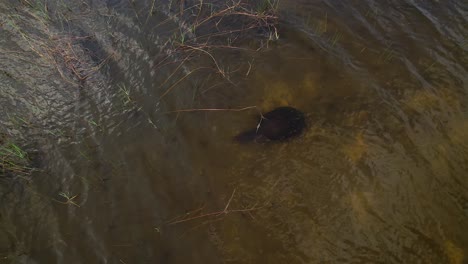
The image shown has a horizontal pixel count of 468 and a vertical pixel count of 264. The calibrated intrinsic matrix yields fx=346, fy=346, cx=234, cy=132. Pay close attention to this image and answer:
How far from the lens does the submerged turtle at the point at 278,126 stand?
3273mm

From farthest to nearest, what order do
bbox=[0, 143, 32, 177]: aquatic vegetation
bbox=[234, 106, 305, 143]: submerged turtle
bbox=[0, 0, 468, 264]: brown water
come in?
bbox=[234, 106, 305, 143]: submerged turtle
bbox=[0, 143, 32, 177]: aquatic vegetation
bbox=[0, 0, 468, 264]: brown water

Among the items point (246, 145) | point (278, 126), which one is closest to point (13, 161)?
point (246, 145)

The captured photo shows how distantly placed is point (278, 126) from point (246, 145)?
39 cm

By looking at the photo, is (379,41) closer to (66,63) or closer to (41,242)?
(66,63)

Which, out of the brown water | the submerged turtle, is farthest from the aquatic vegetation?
the submerged turtle

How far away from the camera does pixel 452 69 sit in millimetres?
3596

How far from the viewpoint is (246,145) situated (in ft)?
10.6

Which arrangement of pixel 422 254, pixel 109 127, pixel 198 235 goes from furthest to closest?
pixel 109 127
pixel 198 235
pixel 422 254

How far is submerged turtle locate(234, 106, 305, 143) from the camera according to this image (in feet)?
10.7

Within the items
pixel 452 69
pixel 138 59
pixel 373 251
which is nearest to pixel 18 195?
pixel 138 59

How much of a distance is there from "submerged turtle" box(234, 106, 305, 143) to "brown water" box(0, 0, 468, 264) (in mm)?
97

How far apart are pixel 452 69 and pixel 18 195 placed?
4.33 m

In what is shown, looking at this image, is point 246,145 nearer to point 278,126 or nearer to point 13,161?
point 278,126

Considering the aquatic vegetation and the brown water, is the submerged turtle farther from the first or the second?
the aquatic vegetation
